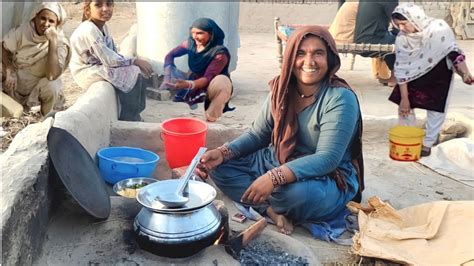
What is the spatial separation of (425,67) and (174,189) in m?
3.19

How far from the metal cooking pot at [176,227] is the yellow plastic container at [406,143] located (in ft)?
8.71

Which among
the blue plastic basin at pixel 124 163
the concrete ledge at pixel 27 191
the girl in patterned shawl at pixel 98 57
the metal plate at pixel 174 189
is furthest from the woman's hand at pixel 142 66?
the metal plate at pixel 174 189

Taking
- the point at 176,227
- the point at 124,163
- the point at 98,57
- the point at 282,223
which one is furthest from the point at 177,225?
the point at 98,57

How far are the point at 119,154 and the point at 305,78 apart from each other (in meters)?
1.60

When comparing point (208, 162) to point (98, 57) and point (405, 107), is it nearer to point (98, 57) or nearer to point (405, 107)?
point (98, 57)

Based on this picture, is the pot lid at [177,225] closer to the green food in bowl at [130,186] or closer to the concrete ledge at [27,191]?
the concrete ledge at [27,191]

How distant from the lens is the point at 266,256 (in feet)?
9.68

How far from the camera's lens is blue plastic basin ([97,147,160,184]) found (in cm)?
418

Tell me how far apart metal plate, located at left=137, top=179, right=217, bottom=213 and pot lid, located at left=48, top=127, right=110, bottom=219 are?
0.98ft

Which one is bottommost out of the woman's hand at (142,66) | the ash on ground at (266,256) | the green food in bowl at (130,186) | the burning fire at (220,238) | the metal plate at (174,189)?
the green food in bowl at (130,186)

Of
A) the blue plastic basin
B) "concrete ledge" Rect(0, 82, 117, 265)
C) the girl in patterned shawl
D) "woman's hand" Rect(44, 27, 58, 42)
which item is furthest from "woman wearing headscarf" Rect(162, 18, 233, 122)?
"concrete ledge" Rect(0, 82, 117, 265)

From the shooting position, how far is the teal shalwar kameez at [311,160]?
3.52 metres

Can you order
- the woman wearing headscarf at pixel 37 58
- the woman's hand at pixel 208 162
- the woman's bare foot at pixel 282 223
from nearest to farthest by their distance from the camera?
the woman's bare foot at pixel 282 223 → the woman's hand at pixel 208 162 → the woman wearing headscarf at pixel 37 58

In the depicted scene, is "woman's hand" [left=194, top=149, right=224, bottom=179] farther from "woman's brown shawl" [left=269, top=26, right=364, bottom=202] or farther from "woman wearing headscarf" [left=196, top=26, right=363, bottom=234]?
"woman's brown shawl" [left=269, top=26, right=364, bottom=202]
